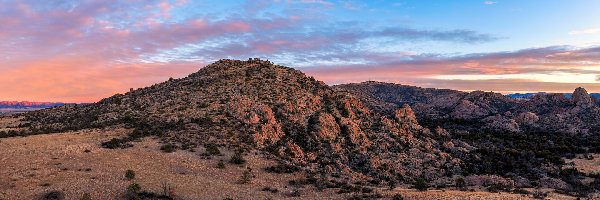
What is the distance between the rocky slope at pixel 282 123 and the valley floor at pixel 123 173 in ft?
20.4

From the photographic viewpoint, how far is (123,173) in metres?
38.3

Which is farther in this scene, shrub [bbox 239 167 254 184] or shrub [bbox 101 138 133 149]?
shrub [bbox 101 138 133 149]

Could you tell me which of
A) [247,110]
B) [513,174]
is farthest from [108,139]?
[513,174]

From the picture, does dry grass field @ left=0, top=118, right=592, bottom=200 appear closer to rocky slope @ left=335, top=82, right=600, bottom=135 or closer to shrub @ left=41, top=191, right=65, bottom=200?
shrub @ left=41, top=191, right=65, bottom=200

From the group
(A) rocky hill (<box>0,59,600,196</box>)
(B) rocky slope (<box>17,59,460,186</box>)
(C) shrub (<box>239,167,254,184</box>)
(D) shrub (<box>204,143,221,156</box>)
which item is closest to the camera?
(C) shrub (<box>239,167,254,184</box>)

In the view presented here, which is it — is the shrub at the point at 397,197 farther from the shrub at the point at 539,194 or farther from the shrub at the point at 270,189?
the shrub at the point at 539,194

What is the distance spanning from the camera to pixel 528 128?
4328 inches

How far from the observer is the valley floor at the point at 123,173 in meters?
34.6

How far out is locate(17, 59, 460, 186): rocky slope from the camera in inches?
2065

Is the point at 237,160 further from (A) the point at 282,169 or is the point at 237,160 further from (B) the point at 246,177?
(B) the point at 246,177

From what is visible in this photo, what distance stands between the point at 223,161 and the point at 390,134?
1179 inches

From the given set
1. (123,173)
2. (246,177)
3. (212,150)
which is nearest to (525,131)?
(212,150)

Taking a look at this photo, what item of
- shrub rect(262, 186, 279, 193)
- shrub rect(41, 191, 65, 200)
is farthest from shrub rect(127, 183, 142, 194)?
shrub rect(262, 186, 279, 193)

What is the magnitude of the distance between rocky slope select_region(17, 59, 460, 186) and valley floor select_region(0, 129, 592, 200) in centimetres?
622
